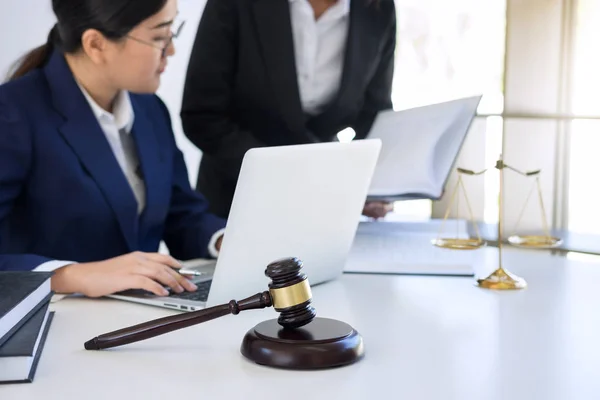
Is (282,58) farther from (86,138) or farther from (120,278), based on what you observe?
(120,278)

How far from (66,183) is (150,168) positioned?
229 millimetres

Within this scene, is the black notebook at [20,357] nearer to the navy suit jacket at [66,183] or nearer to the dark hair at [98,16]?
the navy suit jacket at [66,183]

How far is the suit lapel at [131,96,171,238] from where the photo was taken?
5.98 ft

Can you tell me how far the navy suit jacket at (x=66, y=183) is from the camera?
5.32 feet

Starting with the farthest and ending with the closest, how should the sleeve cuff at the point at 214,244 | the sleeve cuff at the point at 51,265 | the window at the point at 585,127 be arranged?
the window at the point at 585,127, the sleeve cuff at the point at 214,244, the sleeve cuff at the point at 51,265

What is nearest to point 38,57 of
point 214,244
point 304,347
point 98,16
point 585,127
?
point 98,16

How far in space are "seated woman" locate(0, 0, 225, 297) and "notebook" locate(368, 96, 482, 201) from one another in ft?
1.28

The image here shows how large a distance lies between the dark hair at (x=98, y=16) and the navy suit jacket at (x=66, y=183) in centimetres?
6

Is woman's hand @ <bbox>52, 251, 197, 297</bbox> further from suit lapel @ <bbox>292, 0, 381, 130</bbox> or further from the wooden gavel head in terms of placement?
suit lapel @ <bbox>292, 0, 381, 130</bbox>

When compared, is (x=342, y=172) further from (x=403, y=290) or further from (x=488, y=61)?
(x=488, y=61)

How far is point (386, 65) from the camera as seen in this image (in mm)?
2371

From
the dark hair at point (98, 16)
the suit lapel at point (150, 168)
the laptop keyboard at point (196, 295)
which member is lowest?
the laptop keyboard at point (196, 295)

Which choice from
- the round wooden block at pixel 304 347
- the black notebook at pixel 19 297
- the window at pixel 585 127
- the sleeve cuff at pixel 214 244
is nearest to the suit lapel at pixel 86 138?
the sleeve cuff at pixel 214 244

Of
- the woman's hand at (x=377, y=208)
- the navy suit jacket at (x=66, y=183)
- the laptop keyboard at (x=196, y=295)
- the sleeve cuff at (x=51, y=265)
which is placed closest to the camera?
the laptop keyboard at (x=196, y=295)
